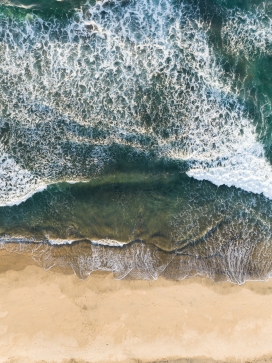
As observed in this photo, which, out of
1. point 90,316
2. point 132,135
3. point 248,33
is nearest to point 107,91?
point 132,135

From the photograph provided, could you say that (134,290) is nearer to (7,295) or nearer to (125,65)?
(7,295)

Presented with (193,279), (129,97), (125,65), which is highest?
(125,65)

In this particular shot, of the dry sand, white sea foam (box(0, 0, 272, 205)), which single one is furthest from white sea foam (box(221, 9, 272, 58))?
the dry sand

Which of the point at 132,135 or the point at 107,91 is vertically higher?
the point at 107,91

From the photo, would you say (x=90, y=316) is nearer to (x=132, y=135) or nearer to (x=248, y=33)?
(x=132, y=135)

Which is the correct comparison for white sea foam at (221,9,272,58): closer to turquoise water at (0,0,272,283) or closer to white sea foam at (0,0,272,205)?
turquoise water at (0,0,272,283)

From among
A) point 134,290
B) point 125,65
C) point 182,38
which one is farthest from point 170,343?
point 182,38
